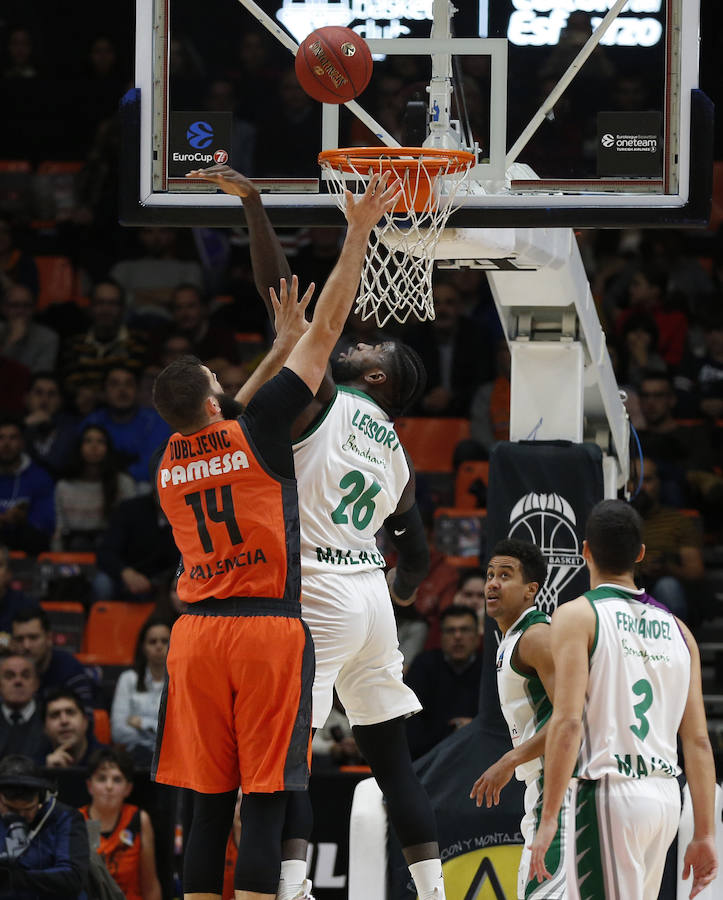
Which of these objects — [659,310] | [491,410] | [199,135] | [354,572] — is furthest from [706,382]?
[354,572]

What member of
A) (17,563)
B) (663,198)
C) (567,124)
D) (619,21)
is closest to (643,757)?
(663,198)

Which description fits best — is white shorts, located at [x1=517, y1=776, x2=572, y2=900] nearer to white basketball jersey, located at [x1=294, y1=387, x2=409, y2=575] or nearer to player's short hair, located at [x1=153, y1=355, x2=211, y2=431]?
white basketball jersey, located at [x1=294, y1=387, x2=409, y2=575]

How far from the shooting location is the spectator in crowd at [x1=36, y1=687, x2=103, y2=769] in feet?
33.5

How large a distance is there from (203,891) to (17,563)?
25.5 ft

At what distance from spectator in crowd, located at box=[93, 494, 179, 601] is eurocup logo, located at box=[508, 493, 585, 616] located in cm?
467

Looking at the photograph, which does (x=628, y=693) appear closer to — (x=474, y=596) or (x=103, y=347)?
(x=474, y=596)

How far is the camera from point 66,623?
473 inches

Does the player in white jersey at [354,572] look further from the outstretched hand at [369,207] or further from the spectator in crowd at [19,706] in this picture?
the spectator in crowd at [19,706]

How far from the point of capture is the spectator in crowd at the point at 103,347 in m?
14.0

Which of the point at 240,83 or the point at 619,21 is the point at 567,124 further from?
the point at 240,83

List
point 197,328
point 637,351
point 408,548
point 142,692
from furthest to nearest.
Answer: point 197,328 < point 637,351 < point 142,692 < point 408,548

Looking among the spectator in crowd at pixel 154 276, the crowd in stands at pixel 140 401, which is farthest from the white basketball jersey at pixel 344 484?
the spectator in crowd at pixel 154 276

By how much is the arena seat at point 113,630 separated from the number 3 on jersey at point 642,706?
7.00m

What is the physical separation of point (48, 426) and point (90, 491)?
37.9 inches
